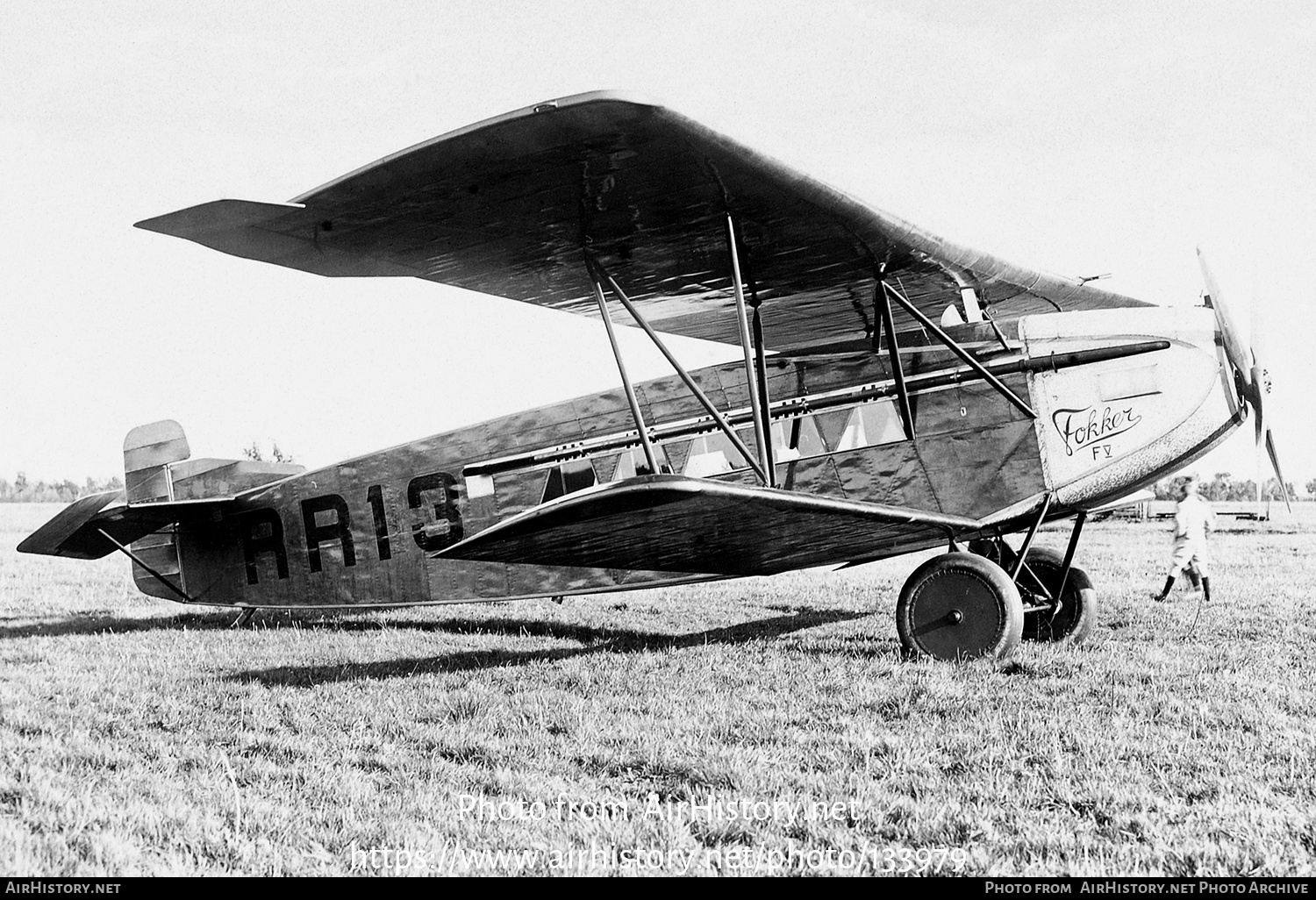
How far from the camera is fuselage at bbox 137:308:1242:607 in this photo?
256 inches

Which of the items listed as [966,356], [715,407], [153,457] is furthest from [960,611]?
[153,457]

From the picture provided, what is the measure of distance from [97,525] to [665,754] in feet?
21.9

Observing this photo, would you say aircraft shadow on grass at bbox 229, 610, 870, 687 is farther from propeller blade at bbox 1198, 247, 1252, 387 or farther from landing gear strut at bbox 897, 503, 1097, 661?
propeller blade at bbox 1198, 247, 1252, 387

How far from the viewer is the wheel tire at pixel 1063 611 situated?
7121 mm

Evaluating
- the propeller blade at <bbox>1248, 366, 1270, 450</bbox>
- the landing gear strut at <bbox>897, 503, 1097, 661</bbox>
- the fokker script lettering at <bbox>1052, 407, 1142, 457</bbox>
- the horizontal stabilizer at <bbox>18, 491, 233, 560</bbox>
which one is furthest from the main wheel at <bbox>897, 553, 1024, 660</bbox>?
the horizontal stabilizer at <bbox>18, 491, 233, 560</bbox>

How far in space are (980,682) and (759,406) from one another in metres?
1.96

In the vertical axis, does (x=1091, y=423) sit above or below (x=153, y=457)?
below

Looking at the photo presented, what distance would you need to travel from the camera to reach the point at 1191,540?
10.3m

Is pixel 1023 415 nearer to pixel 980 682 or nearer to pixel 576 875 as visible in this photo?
pixel 980 682

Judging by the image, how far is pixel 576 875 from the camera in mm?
2785

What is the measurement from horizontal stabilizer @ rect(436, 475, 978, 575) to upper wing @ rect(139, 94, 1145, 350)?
1.56m

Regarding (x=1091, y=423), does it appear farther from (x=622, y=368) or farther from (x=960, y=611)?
(x=622, y=368)

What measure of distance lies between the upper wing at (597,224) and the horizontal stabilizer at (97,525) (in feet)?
14.3
